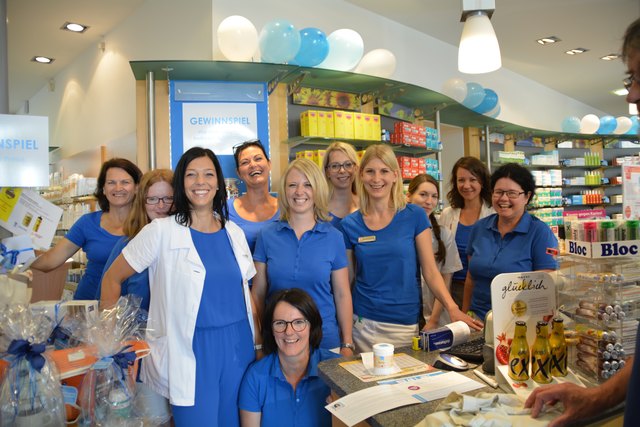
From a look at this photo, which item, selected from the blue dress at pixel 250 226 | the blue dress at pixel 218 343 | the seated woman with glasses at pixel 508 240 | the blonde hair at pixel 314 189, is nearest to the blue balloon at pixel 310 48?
the blue dress at pixel 250 226

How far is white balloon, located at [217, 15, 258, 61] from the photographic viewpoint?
3.89 meters

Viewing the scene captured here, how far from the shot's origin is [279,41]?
3963mm

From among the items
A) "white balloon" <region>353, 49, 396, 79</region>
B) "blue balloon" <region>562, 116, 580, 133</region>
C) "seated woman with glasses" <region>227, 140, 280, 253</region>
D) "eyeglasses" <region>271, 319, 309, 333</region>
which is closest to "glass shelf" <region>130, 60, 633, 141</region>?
"white balloon" <region>353, 49, 396, 79</region>

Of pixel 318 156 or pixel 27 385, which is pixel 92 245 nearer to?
pixel 27 385

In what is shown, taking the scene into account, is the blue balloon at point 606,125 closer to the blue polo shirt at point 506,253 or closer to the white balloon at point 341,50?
the white balloon at point 341,50

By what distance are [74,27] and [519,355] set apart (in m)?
6.86

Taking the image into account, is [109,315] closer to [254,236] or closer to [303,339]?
[303,339]

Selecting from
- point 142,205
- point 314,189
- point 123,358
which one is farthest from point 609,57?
point 123,358

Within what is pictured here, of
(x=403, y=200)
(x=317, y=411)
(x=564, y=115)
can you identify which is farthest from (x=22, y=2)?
(x=564, y=115)

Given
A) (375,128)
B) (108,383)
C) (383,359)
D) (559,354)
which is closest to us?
(108,383)

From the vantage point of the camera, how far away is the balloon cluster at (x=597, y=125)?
9.14 m

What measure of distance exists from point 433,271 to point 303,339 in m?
0.89

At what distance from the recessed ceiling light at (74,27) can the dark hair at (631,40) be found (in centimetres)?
681

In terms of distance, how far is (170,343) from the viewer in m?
1.89
